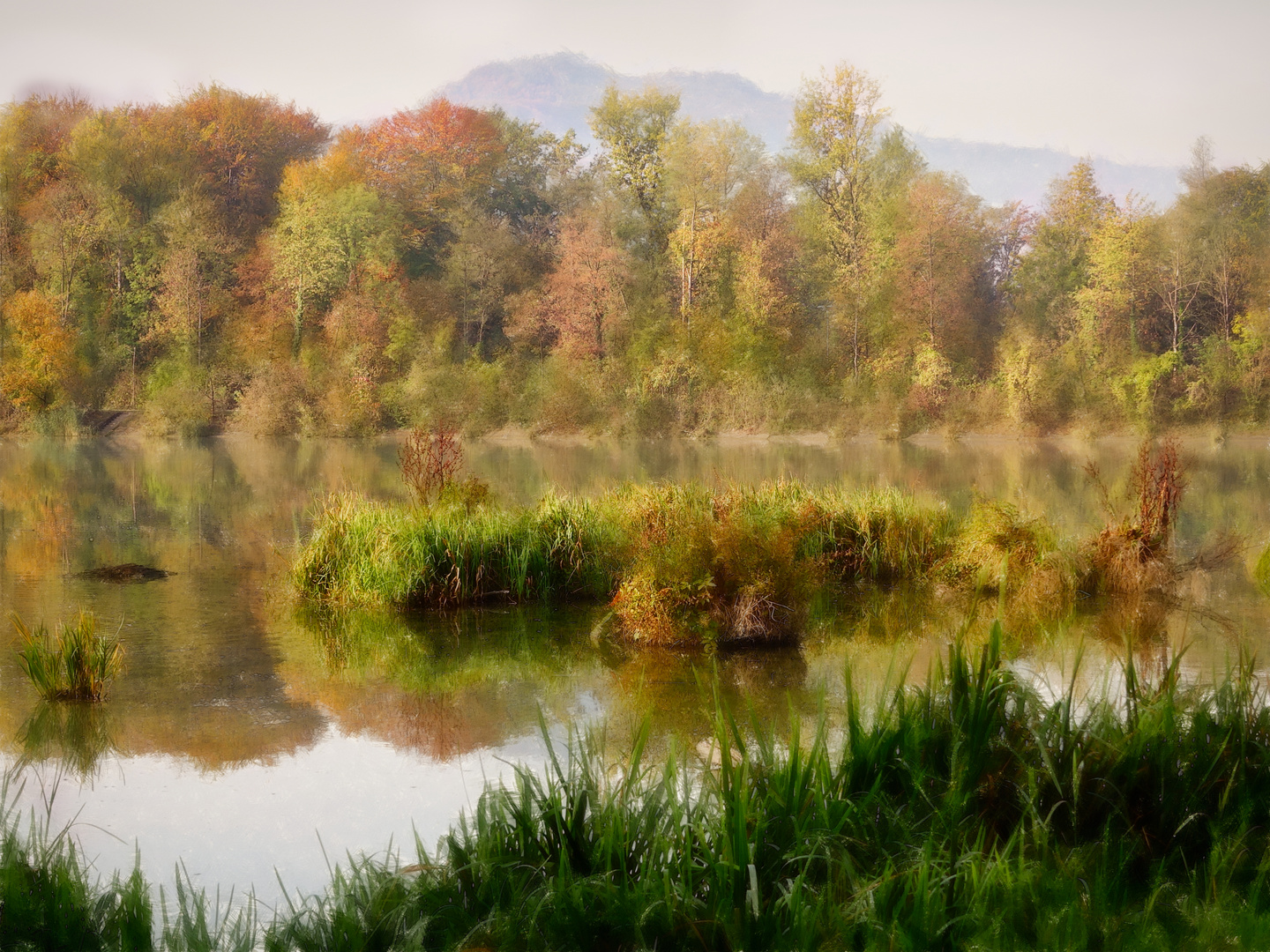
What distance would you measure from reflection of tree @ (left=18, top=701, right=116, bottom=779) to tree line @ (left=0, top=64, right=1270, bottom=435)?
2815 centimetres

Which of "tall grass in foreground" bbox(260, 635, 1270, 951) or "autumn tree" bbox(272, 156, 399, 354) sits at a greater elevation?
"autumn tree" bbox(272, 156, 399, 354)

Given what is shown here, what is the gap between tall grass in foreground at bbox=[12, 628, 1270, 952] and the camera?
3.05 metres

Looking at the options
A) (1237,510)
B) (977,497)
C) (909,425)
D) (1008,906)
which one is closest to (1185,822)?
(1008,906)

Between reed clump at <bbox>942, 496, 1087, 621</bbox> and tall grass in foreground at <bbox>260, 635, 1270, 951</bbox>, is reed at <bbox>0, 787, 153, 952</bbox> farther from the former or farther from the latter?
reed clump at <bbox>942, 496, 1087, 621</bbox>

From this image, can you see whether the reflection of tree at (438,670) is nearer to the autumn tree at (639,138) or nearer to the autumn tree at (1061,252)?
the autumn tree at (1061,252)

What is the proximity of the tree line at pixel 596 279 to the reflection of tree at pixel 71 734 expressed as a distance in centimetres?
2815

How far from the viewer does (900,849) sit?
11.5 feet

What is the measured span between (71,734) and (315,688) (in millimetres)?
1299

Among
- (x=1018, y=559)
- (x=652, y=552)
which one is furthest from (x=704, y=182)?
(x=652, y=552)

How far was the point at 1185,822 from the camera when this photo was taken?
3.49 m

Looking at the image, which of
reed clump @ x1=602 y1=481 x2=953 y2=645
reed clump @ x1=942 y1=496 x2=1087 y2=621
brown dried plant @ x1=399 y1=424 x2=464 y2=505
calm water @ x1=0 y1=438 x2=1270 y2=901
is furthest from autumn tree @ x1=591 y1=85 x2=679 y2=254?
reed clump @ x1=942 y1=496 x2=1087 y2=621

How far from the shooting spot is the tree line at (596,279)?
33344 mm

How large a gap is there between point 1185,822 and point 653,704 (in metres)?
2.99

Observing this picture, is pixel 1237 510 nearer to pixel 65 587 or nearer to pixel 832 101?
pixel 65 587
